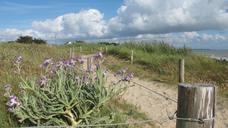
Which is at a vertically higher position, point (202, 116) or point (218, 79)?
point (202, 116)

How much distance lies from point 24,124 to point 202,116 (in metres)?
3.18

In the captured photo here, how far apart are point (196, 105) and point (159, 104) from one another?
9095 mm

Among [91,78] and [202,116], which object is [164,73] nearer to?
[91,78]

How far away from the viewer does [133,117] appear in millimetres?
9398

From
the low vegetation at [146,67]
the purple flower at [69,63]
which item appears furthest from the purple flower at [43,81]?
the low vegetation at [146,67]

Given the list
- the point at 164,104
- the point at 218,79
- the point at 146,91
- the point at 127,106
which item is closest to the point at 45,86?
the point at 127,106

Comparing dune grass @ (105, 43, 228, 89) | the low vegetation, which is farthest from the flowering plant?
dune grass @ (105, 43, 228, 89)

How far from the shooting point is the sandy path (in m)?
11.0

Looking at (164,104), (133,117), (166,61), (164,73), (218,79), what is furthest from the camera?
(166,61)

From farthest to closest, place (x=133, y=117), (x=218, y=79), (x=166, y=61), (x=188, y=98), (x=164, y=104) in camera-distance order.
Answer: (x=166, y=61), (x=218, y=79), (x=164, y=104), (x=133, y=117), (x=188, y=98)

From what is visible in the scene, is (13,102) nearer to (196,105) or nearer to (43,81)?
(43,81)

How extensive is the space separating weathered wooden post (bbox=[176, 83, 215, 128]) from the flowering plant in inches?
96.0

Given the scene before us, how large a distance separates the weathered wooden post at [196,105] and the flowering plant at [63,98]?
Answer: 8.00 ft

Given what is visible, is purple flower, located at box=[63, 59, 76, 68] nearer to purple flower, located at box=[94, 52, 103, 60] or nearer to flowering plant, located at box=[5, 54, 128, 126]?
flowering plant, located at box=[5, 54, 128, 126]
